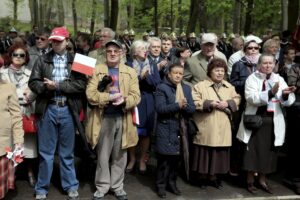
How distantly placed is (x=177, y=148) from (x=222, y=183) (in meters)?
1.21

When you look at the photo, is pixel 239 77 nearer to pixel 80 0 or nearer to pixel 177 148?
pixel 177 148

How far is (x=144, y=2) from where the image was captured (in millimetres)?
30969

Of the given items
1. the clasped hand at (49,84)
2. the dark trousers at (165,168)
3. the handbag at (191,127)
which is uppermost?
the clasped hand at (49,84)

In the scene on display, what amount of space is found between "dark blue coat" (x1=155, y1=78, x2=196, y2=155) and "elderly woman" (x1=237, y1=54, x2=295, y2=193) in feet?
2.89

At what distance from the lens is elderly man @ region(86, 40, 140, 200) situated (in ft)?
17.7

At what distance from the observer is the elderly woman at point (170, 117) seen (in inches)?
225

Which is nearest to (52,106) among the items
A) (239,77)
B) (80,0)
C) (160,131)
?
(160,131)

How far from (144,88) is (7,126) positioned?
2361mm

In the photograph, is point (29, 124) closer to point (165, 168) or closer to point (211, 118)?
point (165, 168)

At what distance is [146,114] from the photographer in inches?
261

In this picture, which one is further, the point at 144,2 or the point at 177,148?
the point at 144,2

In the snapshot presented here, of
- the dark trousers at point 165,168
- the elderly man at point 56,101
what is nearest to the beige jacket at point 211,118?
the dark trousers at point 165,168

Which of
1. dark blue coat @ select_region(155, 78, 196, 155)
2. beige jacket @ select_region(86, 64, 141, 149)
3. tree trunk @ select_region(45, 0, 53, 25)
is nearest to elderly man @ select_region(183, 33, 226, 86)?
dark blue coat @ select_region(155, 78, 196, 155)

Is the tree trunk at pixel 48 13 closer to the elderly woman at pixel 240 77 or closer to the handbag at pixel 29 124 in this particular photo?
the elderly woman at pixel 240 77
